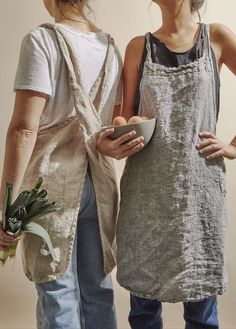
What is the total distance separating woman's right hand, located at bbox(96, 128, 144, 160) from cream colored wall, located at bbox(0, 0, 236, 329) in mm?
801

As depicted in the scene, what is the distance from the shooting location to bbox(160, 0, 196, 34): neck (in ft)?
4.01

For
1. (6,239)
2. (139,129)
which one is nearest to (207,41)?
(139,129)

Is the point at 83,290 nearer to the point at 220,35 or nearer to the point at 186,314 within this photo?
the point at 186,314

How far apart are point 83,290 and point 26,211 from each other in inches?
10.5

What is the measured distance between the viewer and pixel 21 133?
1.06 m

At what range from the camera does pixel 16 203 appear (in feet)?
3.33

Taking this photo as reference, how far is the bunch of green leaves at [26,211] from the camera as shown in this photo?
39.7 inches

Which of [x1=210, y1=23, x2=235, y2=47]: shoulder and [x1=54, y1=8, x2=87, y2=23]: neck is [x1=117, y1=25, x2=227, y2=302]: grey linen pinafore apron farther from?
[x1=54, y1=8, x2=87, y2=23]: neck

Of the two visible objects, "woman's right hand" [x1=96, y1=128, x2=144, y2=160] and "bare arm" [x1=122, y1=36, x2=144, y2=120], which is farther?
"bare arm" [x1=122, y1=36, x2=144, y2=120]

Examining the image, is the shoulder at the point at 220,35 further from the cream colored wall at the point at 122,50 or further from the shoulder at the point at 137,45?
the cream colored wall at the point at 122,50

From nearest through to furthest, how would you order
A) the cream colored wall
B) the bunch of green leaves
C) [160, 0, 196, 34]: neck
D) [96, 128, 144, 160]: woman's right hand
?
the bunch of green leaves
[96, 128, 144, 160]: woman's right hand
[160, 0, 196, 34]: neck
the cream colored wall

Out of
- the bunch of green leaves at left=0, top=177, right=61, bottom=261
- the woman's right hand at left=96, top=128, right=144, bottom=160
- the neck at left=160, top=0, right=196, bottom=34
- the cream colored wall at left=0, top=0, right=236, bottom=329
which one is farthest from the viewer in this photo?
the cream colored wall at left=0, top=0, right=236, bottom=329

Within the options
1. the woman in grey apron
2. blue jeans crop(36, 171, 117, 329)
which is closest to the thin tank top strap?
the woman in grey apron

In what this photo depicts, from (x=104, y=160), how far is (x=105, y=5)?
33.7 inches
